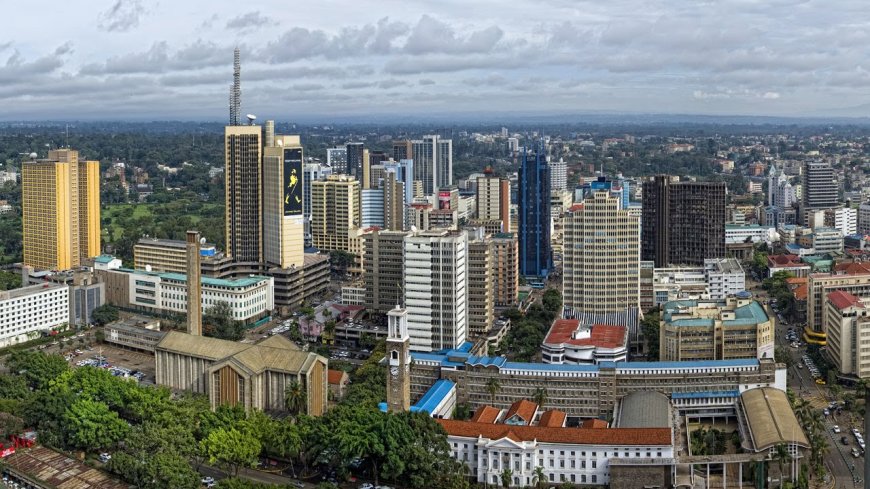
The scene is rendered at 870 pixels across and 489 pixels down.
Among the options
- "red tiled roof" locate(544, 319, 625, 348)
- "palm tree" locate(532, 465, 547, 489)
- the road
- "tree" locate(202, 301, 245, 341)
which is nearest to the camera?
"palm tree" locate(532, 465, 547, 489)

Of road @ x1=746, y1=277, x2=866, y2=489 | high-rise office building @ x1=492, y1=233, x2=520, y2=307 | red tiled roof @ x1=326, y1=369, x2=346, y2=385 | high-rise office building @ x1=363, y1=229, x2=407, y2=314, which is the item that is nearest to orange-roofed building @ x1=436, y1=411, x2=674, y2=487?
road @ x1=746, y1=277, x2=866, y2=489

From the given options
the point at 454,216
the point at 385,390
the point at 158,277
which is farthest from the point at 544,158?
the point at 385,390

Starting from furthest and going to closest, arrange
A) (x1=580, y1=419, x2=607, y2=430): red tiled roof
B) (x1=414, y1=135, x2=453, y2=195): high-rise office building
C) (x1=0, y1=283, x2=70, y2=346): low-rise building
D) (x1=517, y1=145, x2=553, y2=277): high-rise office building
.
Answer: (x1=414, y1=135, x2=453, y2=195): high-rise office building
(x1=517, y1=145, x2=553, y2=277): high-rise office building
(x1=0, y1=283, x2=70, y2=346): low-rise building
(x1=580, y1=419, x2=607, y2=430): red tiled roof

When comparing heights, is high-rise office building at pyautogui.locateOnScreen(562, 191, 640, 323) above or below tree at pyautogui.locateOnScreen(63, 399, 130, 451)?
above

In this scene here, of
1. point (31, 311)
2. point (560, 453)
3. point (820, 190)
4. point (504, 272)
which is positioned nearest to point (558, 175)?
point (820, 190)

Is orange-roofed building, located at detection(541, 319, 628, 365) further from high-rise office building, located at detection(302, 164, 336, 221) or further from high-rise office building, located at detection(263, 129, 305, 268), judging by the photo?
high-rise office building, located at detection(302, 164, 336, 221)

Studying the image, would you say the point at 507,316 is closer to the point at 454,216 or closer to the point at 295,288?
the point at 295,288

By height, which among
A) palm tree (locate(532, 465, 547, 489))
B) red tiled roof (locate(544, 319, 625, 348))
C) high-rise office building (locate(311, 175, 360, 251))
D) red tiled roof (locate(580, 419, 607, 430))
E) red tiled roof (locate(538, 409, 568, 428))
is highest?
high-rise office building (locate(311, 175, 360, 251))

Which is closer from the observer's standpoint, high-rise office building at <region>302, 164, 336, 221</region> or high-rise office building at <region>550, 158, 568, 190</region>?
Result: high-rise office building at <region>302, 164, 336, 221</region>
